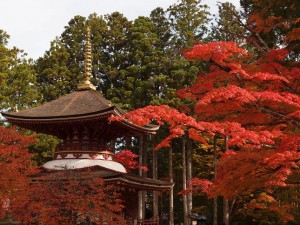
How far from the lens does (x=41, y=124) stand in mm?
18250

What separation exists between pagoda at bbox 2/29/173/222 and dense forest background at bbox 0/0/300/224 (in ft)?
18.1

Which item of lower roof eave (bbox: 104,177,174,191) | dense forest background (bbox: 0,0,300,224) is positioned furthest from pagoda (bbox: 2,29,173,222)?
dense forest background (bbox: 0,0,300,224)

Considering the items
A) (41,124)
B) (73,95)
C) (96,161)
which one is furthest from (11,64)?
(96,161)

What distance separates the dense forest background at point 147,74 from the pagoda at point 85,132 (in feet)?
18.1

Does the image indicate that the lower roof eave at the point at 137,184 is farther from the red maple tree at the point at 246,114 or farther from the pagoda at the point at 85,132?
the red maple tree at the point at 246,114

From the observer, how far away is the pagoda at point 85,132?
17.4 meters

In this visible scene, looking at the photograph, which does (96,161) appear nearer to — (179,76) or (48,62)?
(179,76)

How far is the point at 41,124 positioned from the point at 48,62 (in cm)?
1505

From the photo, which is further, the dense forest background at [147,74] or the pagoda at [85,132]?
the dense forest background at [147,74]

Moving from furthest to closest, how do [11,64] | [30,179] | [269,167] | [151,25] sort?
[151,25] → [11,64] → [30,179] → [269,167]

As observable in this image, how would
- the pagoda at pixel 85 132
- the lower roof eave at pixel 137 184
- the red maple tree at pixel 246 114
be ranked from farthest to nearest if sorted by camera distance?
1. the pagoda at pixel 85 132
2. the lower roof eave at pixel 137 184
3. the red maple tree at pixel 246 114

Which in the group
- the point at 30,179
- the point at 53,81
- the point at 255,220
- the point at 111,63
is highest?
the point at 111,63

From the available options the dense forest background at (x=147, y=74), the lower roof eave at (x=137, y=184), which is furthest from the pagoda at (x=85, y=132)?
the dense forest background at (x=147, y=74)

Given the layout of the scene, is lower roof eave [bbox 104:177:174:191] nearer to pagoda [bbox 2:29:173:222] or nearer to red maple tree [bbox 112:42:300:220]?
pagoda [bbox 2:29:173:222]
